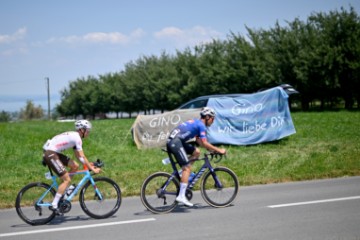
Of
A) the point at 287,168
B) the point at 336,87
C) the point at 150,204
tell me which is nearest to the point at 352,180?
the point at 287,168

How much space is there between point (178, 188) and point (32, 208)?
2.59 meters

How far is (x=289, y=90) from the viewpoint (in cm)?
2080

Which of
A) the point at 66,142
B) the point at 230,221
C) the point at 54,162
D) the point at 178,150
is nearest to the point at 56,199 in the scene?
the point at 54,162

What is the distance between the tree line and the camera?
129ft

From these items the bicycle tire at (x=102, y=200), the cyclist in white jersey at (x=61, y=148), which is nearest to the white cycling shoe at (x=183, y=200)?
the bicycle tire at (x=102, y=200)

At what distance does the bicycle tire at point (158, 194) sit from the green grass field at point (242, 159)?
2.21m

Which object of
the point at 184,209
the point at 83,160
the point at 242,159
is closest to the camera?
the point at 83,160

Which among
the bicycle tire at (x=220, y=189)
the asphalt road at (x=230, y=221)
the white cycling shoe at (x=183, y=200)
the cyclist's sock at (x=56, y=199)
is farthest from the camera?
the bicycle tire at (x=220, y=189)

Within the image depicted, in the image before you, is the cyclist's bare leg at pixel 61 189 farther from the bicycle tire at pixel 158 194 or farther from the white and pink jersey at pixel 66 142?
the bicycle tire at pixel 158 194

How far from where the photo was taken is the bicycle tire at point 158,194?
8.73m

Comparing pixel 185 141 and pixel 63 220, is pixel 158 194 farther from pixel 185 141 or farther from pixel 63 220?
pixel 63 220

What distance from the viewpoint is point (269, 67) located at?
4419 centimetres

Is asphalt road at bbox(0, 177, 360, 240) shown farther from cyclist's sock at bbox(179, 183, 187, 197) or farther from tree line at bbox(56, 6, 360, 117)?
tree line at bbox(56, 6, 360, 117)

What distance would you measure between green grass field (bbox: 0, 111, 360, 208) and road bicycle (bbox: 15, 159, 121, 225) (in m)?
2.04
